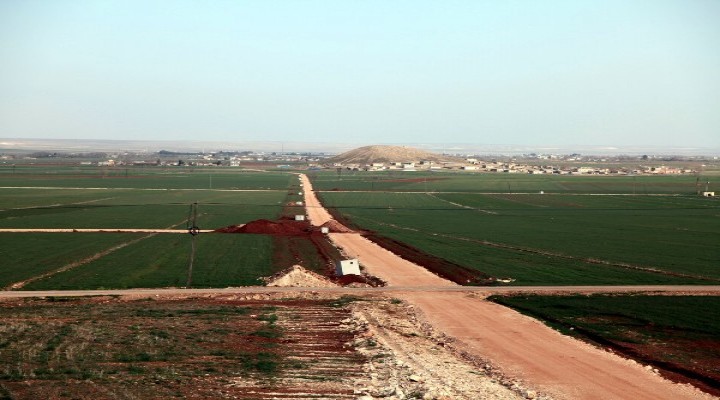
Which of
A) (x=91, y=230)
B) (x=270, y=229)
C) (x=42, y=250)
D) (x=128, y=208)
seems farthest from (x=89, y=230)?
(x=128, y=208)

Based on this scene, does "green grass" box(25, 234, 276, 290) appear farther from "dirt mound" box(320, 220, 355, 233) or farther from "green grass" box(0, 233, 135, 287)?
"dirt mound" box(320, 220, 355, 233)

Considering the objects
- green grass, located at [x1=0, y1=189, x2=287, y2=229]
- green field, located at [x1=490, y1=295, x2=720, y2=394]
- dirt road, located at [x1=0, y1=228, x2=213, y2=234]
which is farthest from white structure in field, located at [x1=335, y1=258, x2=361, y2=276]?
green grass, located at [x1=0, y1=189, x2=287, y2=229]

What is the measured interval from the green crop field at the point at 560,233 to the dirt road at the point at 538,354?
35.1 feet

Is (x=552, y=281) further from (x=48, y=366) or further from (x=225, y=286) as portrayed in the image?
(x=48, y=366)

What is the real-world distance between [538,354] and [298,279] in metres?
22.3

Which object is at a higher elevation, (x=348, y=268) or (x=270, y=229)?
(x=348, y=268)

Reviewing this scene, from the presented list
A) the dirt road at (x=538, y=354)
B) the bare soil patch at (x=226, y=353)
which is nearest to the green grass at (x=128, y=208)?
the bare soil patch at (x=226, y=353)

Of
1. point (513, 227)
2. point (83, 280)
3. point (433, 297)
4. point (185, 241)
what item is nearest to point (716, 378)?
point (433, 297)

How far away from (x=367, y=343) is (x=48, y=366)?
1280cm

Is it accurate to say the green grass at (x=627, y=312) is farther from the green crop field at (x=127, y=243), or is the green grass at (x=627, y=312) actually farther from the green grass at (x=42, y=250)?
the green grass at (x=42, y=250)

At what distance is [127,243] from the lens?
70.9 meters

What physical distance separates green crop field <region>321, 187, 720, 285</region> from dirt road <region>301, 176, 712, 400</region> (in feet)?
35.1

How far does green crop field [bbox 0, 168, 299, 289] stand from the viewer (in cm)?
5128

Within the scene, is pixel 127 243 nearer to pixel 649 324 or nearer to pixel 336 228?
pixel 336 228
